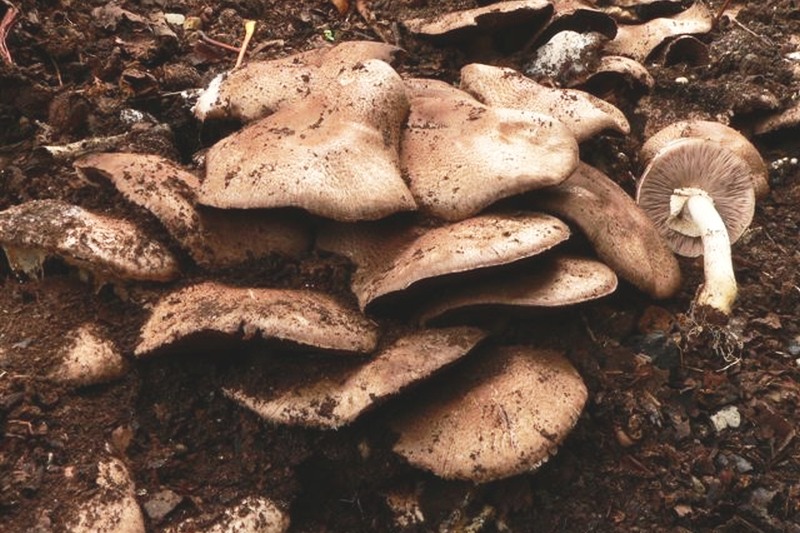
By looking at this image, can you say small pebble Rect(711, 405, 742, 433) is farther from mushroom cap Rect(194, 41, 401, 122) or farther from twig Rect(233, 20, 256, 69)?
twig Rect(233, 20, 256, 69)

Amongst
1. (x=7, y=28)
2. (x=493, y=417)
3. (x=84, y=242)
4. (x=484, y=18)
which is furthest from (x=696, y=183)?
(x=7, y=28)

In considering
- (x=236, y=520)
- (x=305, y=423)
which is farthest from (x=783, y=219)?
(x=236, y=520)

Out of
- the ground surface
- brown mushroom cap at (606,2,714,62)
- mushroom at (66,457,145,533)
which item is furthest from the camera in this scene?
brown mushroom cap at (606,2,714,62)

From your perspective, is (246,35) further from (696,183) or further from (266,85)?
(696,183)

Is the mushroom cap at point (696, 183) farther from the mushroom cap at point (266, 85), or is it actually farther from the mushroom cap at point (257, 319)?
the mushroom cap at point (257, 319)

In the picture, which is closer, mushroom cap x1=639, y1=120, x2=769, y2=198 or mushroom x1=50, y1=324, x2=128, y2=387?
mushroom x1=50, y1=324, x2=128, y2=387

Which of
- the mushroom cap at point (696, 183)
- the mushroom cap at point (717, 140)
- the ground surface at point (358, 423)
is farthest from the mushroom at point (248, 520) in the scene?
the mushroom cap at point (717, 140)

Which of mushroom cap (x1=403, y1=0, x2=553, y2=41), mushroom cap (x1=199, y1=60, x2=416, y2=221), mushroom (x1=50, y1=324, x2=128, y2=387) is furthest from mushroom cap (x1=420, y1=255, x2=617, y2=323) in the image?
mushroom cap (x1=403, y1=0, x2=553, y2=41)
